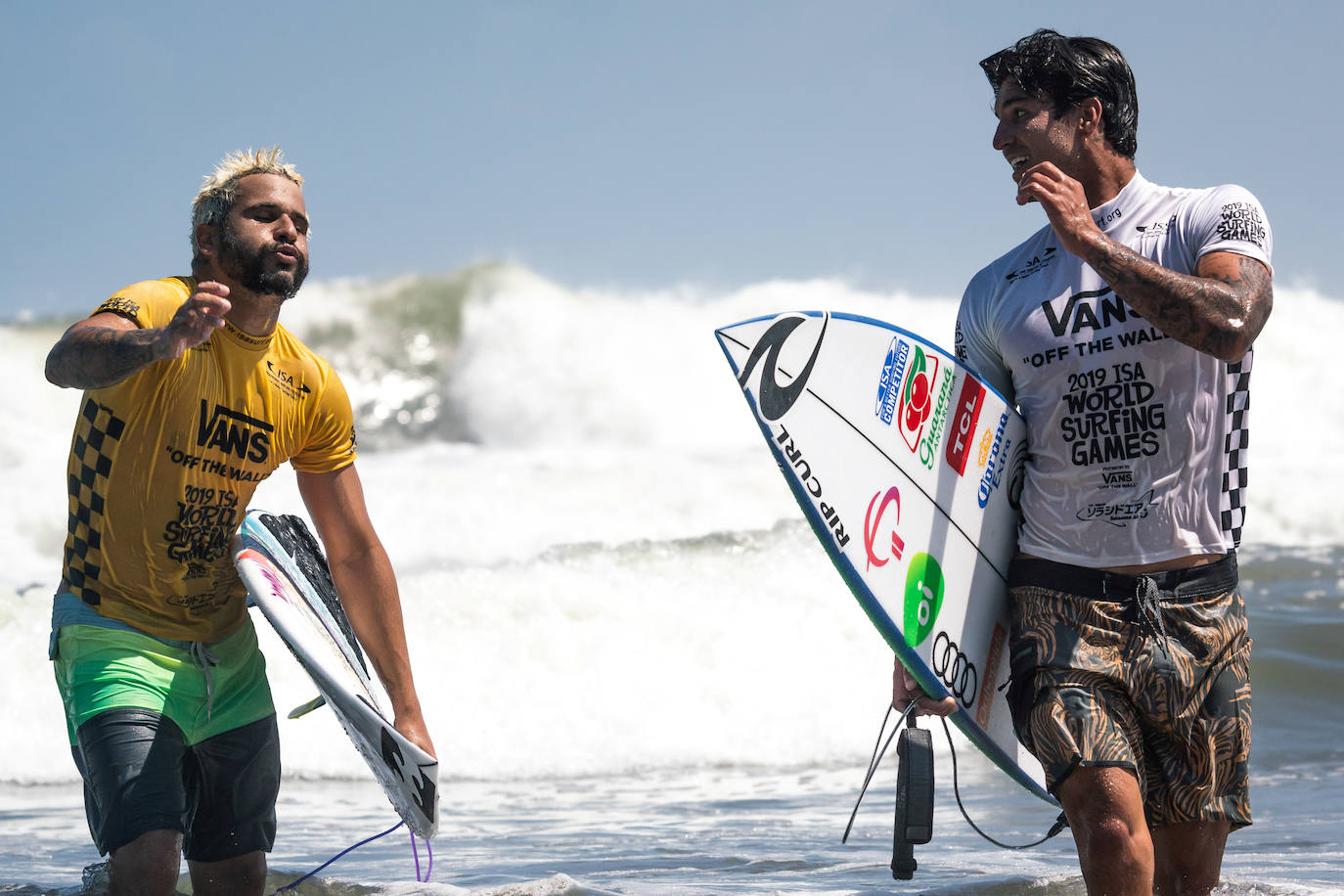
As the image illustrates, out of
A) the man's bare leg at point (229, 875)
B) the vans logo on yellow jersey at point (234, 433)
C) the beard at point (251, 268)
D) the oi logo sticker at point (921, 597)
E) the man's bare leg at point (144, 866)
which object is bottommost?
the man's bare leg at point (229, 875)

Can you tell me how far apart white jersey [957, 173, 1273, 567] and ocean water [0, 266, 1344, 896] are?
1.26m

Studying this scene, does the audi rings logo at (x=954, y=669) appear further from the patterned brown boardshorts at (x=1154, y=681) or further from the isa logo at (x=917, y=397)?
the isa logo at (x=917, y=397)

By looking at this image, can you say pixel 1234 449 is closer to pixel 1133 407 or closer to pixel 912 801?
pixel 1133 407

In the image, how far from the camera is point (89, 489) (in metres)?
2.82

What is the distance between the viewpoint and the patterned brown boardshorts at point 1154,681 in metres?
2.45

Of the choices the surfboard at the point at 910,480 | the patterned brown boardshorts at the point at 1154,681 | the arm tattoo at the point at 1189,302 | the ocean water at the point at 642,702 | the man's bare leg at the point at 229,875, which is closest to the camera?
the arm tattoo at the point at 1189,302

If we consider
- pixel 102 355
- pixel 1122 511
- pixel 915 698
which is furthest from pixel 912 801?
pixel 102 355

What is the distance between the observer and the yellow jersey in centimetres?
279

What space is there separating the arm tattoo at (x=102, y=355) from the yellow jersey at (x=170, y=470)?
15 cm

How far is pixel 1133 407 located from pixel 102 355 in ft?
6.49

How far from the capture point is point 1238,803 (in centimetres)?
255

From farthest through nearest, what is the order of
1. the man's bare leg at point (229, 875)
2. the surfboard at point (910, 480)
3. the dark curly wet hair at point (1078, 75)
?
the man's bare leg at point (229, 875)
the surfboard at point (910, 480)
the dark curly wet hair at point (1078, 75)

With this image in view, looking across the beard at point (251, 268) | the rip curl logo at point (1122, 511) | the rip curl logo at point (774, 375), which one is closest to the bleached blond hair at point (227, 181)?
the beard at point (251, 268)

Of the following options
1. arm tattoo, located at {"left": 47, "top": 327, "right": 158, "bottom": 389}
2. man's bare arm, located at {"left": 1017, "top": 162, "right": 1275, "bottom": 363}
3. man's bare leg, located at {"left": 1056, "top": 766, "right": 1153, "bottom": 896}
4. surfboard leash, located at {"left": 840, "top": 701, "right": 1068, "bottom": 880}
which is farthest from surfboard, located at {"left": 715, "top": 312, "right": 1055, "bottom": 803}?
arm tattoo, located at {"left": 47, "top": 327, "right": 158, "bottom": 389}
